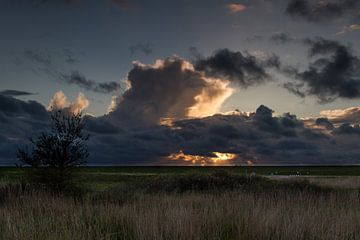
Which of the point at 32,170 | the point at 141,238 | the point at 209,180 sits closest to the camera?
the point at 141,238

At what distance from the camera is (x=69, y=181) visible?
21.1 meters

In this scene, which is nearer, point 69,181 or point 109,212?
point 109,212

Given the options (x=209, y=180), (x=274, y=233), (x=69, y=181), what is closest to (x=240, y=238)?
(x=274, y=233)

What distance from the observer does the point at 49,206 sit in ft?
35.8

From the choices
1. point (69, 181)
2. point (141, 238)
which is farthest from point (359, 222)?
point (69, 181)

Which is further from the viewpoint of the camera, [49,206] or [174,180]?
[174,180]

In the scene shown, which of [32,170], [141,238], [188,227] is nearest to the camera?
[141,238]

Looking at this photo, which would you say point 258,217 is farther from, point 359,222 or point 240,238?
point 359,222

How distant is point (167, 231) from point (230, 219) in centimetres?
180

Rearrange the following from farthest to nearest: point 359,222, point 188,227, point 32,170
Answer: point 32,170
point 359,222
point 188,227

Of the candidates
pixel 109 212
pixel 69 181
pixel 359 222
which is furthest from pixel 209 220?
pixel 69 181

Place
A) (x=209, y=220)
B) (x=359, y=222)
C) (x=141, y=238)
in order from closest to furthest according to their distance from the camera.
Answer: (x=141, y=238)
(x=209, y=220)
(x=359, y=222)

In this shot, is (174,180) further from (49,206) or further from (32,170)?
(49,206)

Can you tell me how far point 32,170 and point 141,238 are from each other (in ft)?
51.7
